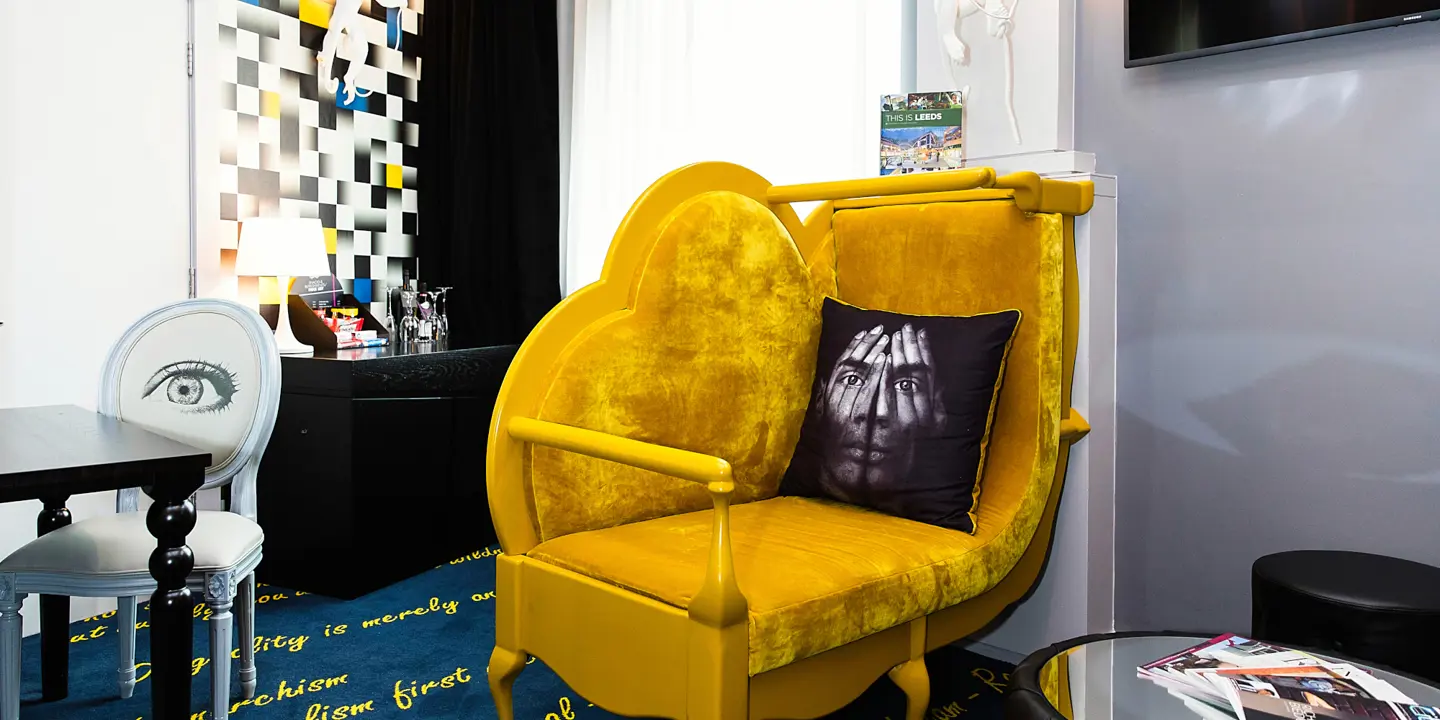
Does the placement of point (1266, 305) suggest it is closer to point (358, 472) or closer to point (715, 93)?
point (715, 93)

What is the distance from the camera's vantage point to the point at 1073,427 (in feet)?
7.38

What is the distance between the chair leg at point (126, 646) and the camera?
88.0 inches

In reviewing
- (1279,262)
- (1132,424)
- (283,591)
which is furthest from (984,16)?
(283,591)

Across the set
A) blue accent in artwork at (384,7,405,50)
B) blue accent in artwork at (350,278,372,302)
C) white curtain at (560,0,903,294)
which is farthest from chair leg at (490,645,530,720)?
blue accent in artwork at (384,7,405,50)

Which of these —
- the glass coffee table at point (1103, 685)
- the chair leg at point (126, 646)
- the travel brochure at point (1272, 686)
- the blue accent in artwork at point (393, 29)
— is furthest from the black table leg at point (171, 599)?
the blue accent in artwork at point (393, 29)

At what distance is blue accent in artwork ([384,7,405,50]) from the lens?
12.9ft

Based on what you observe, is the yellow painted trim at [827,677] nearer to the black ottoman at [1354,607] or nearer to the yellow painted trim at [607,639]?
the yellow painted trim at [607,639]

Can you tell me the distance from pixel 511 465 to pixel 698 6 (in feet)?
7.77

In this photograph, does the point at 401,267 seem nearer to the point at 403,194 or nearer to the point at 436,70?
the point at 403,194

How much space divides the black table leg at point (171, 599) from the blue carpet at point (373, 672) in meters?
0.49

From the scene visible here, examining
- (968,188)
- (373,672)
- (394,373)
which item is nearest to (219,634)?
(373,672)

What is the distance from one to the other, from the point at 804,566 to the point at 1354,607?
930 millimetres

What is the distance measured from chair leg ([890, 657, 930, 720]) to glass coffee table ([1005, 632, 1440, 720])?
17.2 inches

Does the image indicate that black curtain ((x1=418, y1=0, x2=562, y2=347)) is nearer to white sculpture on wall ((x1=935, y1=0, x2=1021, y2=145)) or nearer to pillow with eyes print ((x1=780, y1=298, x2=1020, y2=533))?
white sculpture on wall ((x1=935, y1=0, x2=1021, y2=145))
